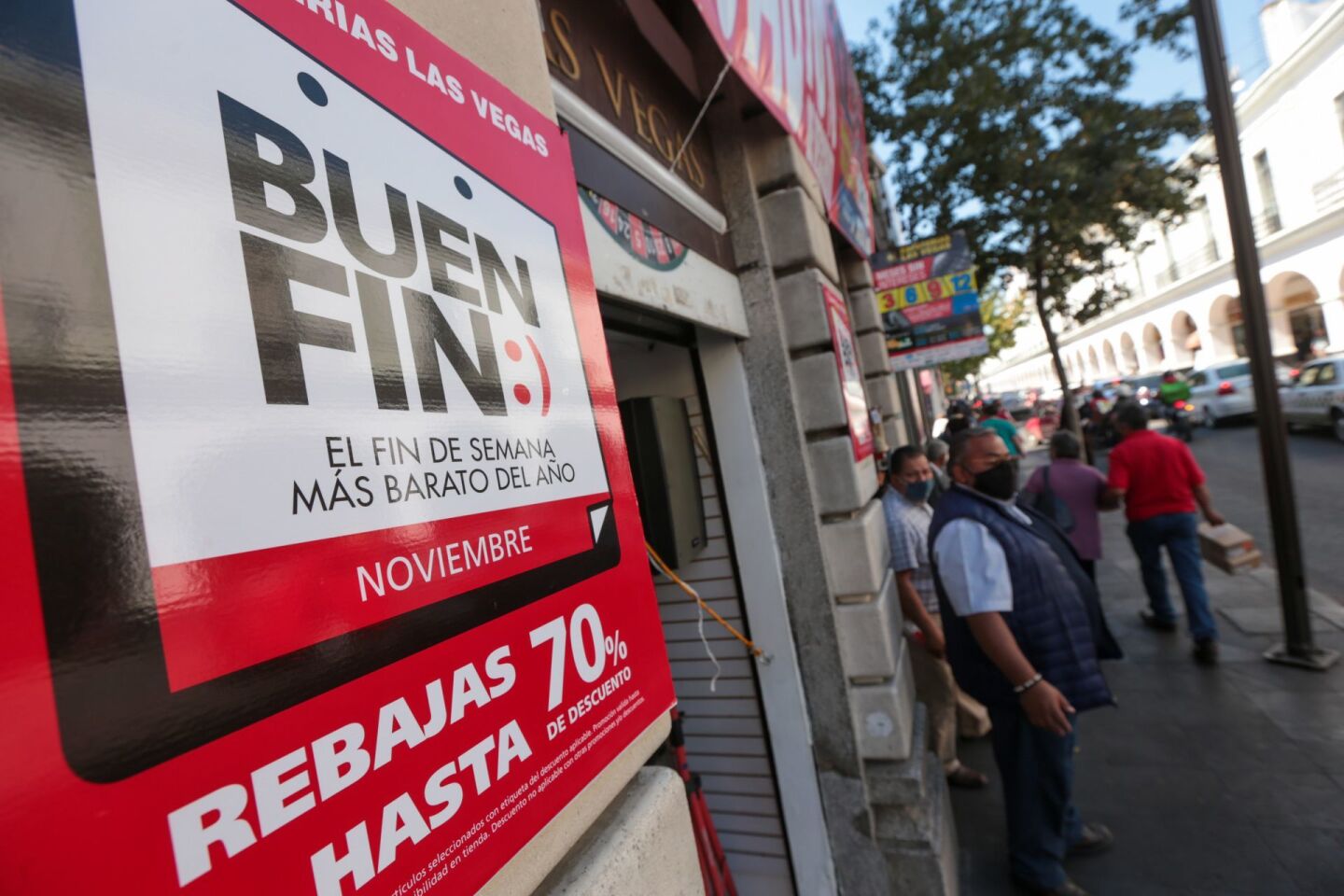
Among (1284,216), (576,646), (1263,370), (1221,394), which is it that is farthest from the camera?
(1284,216)

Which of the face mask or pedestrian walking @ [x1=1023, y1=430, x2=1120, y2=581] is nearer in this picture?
the face mask

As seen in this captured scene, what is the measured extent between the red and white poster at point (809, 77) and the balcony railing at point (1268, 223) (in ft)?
93.3

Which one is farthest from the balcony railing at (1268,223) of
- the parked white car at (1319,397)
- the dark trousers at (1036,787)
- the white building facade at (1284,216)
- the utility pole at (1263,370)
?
the dark trousers at (1036,787)

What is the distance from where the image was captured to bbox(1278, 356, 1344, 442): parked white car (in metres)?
13.5

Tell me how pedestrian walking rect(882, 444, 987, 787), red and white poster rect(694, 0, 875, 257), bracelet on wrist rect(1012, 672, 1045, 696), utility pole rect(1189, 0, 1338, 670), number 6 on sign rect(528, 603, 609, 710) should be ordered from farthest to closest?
utility pole rect(1189, 0, 1338, 670), pedestrian walking rect(882, 444, 987, 787), bracelet on wrist rect(1012, 672, 1045, 696), red and white poster rect(694, 0, 875, 257), number 6 on sign rect(528, 603, 609, 710)

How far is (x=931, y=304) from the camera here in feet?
30.4

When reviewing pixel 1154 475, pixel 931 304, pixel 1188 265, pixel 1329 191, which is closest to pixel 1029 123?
pixel 931 304

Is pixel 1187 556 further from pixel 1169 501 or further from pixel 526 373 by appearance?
pixel 526 373

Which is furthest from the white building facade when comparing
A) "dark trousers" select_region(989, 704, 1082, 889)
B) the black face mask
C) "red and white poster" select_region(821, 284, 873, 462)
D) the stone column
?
"dark trousers" select_region(989, 704, 1082, 889)

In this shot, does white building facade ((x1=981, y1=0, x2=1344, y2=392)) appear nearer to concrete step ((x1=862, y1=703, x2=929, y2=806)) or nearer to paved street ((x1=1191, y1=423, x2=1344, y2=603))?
paved street ((x1=1191, y1=423, x2=1344, y2=603))

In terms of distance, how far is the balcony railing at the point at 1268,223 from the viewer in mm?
25219

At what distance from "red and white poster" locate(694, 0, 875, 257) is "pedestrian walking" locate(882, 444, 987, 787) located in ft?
5.29

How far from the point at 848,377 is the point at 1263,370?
3276 mm

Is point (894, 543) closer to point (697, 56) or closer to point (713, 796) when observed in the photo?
point (713, 796)
